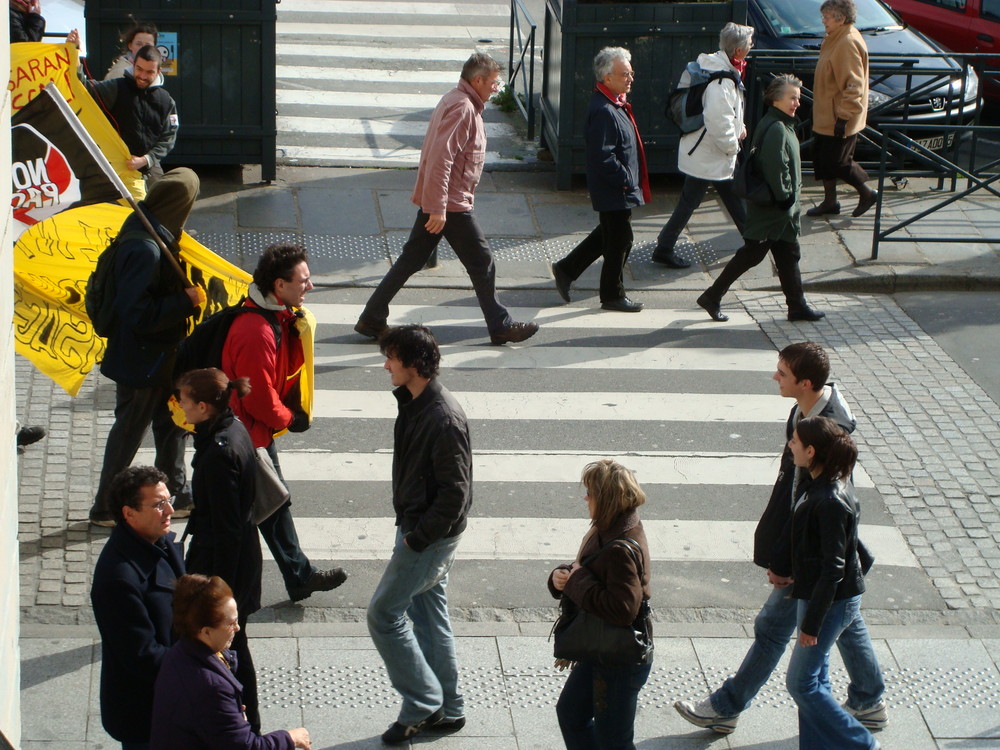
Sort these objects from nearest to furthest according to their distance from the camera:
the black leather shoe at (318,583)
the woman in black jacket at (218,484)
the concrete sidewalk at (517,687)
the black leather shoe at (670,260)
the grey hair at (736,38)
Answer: the woman in black jacket at (218,484)
the concrete sidewalk at (517,687)
the black leather shoe at (318,583)
the grey hair at (736,38)
the black leather shoe at (670,260)

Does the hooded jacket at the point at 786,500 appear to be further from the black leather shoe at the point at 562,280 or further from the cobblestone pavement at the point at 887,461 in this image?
the black leather shoe at the point at 562,280

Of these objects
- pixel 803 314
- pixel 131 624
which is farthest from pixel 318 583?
pixel 803 314

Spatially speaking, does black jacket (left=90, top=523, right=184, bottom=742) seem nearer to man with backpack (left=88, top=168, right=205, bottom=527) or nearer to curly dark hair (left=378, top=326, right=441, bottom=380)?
curly dark hair (left=378, top=326, right=441, bottom=380)

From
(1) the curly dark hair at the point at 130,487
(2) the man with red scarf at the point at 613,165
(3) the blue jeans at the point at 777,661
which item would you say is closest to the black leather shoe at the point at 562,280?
(2) the man with red scarf at the point at 613,165

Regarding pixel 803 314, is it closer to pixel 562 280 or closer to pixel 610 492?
pixel 562 280

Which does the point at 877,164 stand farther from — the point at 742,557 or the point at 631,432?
the point at 742,557

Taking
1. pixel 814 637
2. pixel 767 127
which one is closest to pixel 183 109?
pixel 767 127

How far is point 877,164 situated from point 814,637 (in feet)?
32.0

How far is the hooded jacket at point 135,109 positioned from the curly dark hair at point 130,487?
5.96 m

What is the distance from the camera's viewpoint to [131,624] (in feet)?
15.1

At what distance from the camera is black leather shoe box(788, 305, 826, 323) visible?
35.3ft

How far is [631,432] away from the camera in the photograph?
8.80m

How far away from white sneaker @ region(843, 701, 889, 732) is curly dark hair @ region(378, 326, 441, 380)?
2329 millimetres

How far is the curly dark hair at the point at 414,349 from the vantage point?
5316 millimetres
